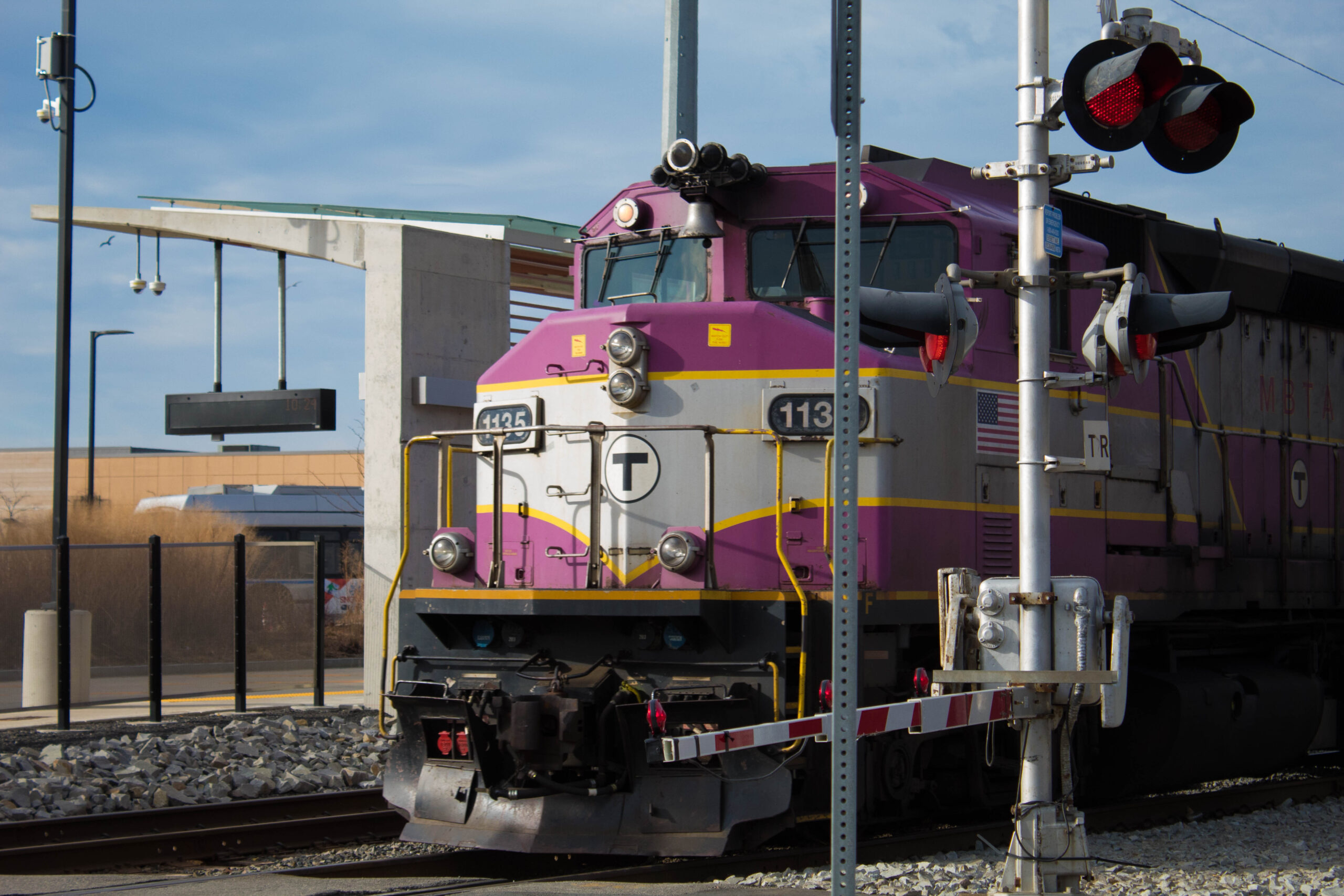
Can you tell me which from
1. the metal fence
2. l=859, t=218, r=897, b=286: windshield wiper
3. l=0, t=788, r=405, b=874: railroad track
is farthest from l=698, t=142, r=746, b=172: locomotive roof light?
the metal fence

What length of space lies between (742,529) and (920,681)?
1.31 metres

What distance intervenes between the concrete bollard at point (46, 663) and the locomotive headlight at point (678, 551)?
985cm

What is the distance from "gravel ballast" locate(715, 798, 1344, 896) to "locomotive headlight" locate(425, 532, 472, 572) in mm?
2454

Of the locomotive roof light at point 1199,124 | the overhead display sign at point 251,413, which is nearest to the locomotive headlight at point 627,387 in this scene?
the locomotive roof light at point 1199,124

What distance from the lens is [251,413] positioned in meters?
16.8

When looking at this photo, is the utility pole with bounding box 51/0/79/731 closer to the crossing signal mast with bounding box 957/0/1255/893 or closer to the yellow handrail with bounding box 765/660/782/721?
the yellow handrail with bounding box 765/660/782/721

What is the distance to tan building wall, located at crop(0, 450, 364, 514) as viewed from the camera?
52.7 metres

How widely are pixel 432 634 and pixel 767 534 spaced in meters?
2.04

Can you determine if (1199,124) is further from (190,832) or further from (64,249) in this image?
(64,249)

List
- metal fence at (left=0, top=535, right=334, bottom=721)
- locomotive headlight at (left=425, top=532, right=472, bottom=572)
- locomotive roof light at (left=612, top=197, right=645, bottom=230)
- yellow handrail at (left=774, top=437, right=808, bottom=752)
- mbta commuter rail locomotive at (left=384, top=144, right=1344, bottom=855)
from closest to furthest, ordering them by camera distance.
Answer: yellow handrail at (left=774, top=437, right=808, bottom=752) < mbta commuter rail locomotive at (left=384, top=144, right=1344, bottom=855) < locomotive headlight at (left=425, top=532, right=472, bottom=572) < locomotive roof light at (left=612, top=197, right=645, bottom=230) < metal fence at (left=0, top=535, right=334, bottom=721)

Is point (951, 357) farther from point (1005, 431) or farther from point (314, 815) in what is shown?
point (314, 815)

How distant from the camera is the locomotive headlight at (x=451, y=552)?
325 inches

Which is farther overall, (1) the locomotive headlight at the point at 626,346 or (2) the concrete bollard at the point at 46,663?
(2) the concrete bollard at the point at 46,663

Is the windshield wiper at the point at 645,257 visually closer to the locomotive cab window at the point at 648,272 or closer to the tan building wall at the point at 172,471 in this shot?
the locomotive cab window at the point at 648,272
